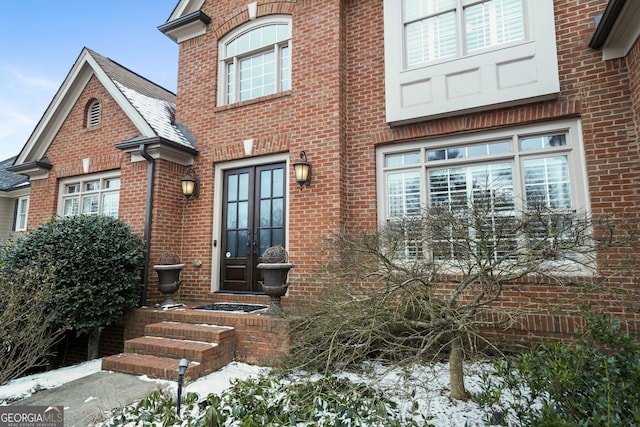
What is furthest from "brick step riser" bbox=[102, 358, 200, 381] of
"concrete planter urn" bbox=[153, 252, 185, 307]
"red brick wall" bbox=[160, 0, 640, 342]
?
"red brick wall" bbox=[160, 0, 640, 342]

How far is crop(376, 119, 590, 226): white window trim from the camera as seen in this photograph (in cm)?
447

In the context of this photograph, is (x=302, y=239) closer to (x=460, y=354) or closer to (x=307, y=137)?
(x=307, y=137)

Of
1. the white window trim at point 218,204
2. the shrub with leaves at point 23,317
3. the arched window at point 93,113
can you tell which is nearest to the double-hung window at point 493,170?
the white window trim at point 218,204

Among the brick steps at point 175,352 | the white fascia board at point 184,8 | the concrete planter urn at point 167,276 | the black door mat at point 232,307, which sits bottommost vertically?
the brick steps at point 175,352

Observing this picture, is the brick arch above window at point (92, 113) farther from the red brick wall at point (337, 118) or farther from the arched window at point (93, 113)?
the red brick wall at point (337, 118)

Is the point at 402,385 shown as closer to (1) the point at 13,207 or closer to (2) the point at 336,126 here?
(2) the point at 336,126

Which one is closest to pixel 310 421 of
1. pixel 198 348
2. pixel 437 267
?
pixel 437 267

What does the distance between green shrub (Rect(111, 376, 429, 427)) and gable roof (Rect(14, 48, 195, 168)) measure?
486 cm

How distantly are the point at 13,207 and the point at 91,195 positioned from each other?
714cm

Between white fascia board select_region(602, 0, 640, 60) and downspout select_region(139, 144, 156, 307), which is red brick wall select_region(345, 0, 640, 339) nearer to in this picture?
white fascia board select_region(602, 0, 640, 60)

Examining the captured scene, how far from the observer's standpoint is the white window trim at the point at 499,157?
4473 mm

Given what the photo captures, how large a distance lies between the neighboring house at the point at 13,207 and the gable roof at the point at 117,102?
13.3 ft

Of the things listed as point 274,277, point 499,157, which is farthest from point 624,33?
point 274,277

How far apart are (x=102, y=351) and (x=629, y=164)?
9.11 metres
